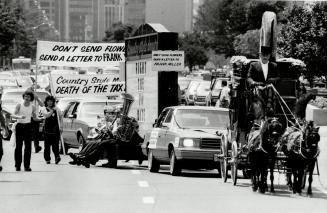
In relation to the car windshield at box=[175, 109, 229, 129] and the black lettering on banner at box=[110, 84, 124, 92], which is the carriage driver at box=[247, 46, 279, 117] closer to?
the car windshield at box=[175, 109, 229, 129]

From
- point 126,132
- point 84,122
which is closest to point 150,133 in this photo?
point 126,132

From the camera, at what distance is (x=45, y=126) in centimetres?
2600

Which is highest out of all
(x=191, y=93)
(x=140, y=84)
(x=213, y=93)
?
(x=140, y=84)

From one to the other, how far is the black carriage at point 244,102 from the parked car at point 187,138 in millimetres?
855

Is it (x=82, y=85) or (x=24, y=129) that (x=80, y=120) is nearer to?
(x=82, y=85)

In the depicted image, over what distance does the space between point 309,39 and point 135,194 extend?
91.6 feet

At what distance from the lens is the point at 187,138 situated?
69.4ft

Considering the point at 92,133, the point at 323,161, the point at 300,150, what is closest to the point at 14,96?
the point at 92,133

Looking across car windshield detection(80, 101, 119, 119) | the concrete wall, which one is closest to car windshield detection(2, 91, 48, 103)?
the concrete wall

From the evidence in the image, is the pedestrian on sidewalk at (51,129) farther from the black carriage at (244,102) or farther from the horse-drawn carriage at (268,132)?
the black carriage at (244,102)

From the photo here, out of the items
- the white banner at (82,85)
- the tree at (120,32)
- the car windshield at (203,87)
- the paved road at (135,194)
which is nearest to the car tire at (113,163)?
the paved road at (135,194)

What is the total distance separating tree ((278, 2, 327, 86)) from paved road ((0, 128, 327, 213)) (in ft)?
69.2

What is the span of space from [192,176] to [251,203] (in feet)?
20.1

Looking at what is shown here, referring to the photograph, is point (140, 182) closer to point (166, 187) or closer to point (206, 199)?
point (166, 187)
